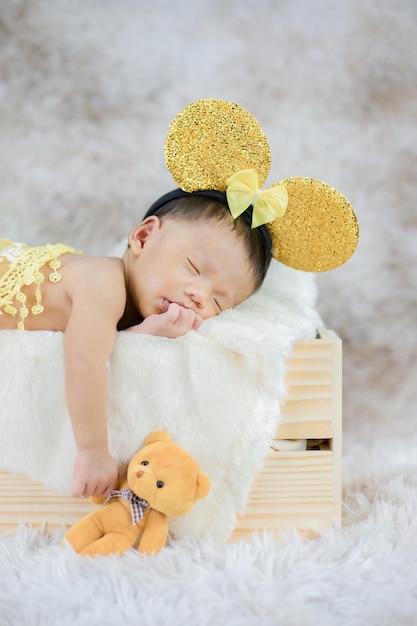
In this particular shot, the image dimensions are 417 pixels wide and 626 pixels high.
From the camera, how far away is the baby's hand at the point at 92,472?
1251mm

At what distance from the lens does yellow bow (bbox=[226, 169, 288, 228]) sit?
1.50m

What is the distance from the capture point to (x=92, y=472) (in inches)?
49.3

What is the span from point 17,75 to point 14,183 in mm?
305

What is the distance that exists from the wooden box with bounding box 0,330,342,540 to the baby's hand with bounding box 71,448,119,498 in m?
0.10

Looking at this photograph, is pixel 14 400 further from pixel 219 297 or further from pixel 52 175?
pixel 52 175

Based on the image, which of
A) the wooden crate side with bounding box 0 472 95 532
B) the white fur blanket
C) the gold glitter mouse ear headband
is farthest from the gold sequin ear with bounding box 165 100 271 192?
the wooden crate side with bounding box 0 472 95 532

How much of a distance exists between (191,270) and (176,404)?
29 cm

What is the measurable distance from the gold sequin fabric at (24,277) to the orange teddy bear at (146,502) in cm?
35

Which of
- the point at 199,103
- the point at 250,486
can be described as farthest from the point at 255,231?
the point at 250,486

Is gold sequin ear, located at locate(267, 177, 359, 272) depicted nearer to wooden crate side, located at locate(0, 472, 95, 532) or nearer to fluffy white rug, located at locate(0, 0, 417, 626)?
wooden crate side, located at locate(0, 472, 95, 532)

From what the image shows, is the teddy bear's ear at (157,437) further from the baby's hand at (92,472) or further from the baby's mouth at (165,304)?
the baby's mouth at (165,304)

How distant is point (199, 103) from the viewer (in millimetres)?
1579

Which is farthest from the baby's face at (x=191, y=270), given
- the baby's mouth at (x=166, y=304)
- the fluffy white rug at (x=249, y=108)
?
the fluffy white rug at (x=249, y=108)

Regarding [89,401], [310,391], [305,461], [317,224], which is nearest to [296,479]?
[305,461]
